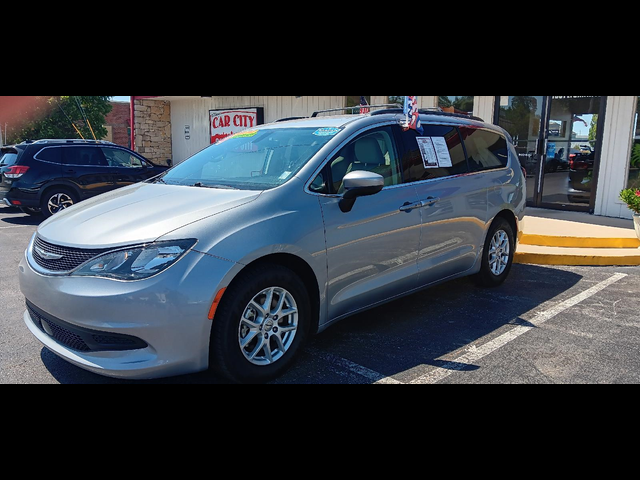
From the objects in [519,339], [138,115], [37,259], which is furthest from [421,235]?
[138,115]

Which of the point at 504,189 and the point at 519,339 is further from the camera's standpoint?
the point at 504,189

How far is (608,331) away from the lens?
4.48 metres

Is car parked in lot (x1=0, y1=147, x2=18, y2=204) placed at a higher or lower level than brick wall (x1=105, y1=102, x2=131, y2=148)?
lower

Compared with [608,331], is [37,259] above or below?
above

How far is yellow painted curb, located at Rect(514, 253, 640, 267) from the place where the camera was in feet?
22.2

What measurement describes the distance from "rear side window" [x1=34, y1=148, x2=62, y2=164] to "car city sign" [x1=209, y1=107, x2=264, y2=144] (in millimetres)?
5825

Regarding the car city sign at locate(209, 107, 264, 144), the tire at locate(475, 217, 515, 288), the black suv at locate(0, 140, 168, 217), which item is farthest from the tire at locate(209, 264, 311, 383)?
the car city sign at locate(209, 107, 264, 144)

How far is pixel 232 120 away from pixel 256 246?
14364mm

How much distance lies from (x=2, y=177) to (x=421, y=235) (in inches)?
365

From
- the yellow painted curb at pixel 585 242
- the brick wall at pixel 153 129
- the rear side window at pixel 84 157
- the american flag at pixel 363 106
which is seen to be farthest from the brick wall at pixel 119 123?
the yellow painted curb at pixel 585 242

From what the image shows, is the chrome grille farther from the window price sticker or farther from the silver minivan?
the window price sticker

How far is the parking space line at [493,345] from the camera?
3.57m
